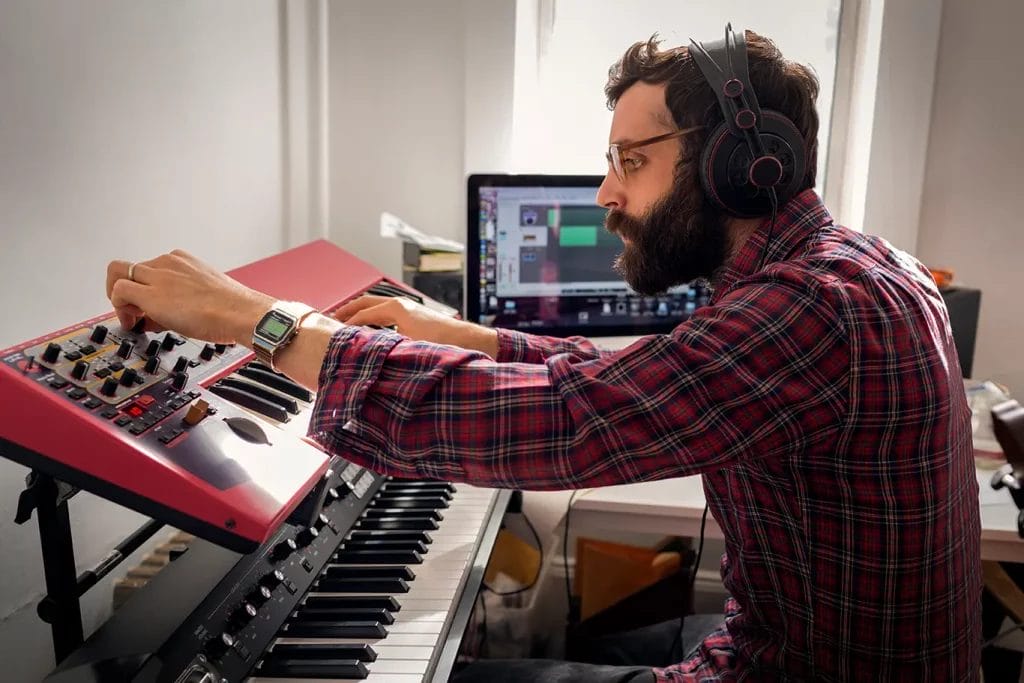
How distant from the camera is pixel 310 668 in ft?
3.28

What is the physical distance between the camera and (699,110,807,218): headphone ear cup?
40.1 inches

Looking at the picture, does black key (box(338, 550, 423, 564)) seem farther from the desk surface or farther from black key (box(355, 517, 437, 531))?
the desk surface

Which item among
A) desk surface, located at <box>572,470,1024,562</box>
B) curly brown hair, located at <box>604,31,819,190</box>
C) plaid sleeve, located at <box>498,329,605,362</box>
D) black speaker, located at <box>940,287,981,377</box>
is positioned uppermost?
curly brown hair, located at <box>604,31,819,190</box>

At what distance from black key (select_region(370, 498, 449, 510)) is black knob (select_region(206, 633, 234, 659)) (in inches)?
19.5

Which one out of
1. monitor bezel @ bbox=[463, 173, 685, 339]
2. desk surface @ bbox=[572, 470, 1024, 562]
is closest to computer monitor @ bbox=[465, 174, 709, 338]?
monitor bezel @ bbox=[463, 173, 685, 339]

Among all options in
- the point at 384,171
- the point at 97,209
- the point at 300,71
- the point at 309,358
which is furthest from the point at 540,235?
the point at 309,358

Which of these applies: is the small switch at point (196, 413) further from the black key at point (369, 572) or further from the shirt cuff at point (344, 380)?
the black key at point (369, 572)

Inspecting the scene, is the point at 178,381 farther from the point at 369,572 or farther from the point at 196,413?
the point at 369,572

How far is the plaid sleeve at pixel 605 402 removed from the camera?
0.87 meters

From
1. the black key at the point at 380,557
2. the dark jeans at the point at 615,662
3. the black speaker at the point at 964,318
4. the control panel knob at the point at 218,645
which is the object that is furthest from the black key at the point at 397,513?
the black speaker at the point at 964,318

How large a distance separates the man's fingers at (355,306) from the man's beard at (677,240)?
0.37 meters

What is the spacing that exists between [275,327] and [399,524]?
0.58 metres

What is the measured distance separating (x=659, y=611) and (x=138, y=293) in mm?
1547

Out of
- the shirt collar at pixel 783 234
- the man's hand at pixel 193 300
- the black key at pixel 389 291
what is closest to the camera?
the man's hand at pixel 193 300
